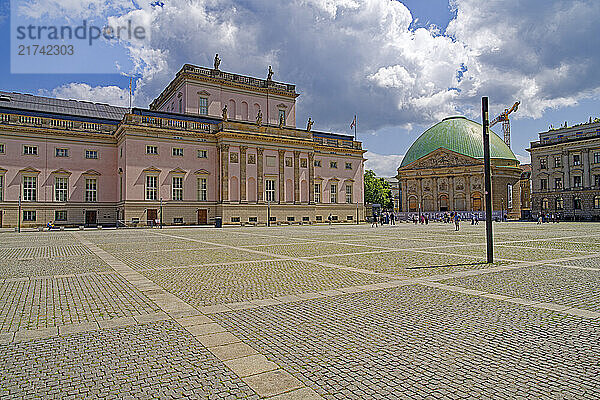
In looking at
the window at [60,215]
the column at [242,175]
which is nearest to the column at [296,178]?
the column at [242,175]

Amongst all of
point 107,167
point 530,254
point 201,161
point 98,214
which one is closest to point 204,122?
point 201,161

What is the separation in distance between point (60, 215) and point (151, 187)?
458 inches

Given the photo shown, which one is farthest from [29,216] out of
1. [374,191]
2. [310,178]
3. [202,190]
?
[374,191]

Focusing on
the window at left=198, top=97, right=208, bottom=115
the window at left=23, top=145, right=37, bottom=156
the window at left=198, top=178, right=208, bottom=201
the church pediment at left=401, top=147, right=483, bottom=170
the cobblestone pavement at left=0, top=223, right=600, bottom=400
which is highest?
the window at left=198, top=97, right=208, bottom=115

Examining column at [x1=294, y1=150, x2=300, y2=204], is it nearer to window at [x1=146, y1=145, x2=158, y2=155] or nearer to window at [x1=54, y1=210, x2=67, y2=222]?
window at [x1=146, y1=145, x2=158, y2=155]

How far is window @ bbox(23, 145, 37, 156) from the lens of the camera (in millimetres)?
51094

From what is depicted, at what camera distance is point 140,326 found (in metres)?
7.30

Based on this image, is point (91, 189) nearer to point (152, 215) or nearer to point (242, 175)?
point (152, 215)

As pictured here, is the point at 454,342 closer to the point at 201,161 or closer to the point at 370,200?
the point at 201,161

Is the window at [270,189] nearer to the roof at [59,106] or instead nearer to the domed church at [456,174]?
the roof at [59,106]

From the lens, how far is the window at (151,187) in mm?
53781

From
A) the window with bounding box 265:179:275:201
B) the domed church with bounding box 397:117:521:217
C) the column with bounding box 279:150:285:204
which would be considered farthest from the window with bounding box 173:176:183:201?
the domed church with bounding box 397:117:521:217

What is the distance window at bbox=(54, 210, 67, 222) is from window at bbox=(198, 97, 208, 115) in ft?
75.0

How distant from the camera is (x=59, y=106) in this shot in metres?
63.6
